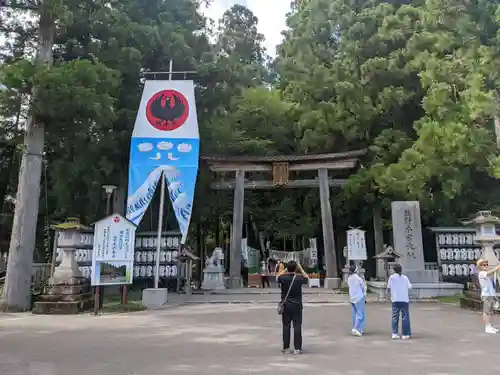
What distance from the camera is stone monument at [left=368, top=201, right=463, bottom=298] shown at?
13.8 metres

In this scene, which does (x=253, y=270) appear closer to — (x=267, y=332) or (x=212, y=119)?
(x=212, y=119)

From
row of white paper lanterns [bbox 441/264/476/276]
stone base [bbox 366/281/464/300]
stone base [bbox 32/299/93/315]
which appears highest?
row of white paper lanterns [bbox 441/264/476/276]

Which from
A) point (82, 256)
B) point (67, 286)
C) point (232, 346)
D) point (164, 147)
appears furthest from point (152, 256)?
point (232, 346)

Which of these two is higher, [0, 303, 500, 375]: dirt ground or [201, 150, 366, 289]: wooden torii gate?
[201, 150, 366, 289]: wooden torii gate

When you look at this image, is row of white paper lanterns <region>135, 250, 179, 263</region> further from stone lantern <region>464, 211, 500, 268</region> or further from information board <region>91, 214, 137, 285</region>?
stone lantern <region>464, 211, 500, 268</region>

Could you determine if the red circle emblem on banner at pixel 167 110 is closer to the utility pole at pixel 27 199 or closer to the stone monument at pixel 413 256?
the utility pole at pixel 27 199

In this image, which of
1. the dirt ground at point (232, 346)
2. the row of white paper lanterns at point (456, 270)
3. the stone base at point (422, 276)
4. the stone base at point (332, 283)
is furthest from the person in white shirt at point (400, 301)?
the stone base at point (332, 283)

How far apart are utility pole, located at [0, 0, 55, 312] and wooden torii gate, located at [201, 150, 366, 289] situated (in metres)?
6.57

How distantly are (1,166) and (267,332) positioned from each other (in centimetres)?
1434

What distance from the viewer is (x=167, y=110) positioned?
1427 centimetres

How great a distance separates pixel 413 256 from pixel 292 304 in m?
9.37

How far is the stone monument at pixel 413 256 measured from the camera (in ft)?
45.2

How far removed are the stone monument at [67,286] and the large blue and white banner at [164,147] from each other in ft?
7.76

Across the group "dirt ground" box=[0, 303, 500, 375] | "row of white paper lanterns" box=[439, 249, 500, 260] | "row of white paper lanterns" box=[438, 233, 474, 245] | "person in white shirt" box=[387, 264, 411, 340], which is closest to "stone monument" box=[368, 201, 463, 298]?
"row of white paper lanterns" box=[439, 249, 500, 260]
